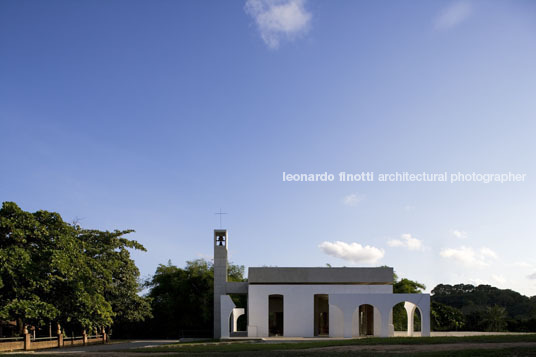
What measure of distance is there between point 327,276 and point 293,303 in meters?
2.69

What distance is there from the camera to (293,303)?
33000 mm

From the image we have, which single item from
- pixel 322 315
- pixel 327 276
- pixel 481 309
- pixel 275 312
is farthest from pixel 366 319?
pixel 481 309

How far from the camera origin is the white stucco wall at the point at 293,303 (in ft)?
107

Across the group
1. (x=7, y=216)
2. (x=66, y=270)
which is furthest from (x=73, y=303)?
(x=7, y=216)

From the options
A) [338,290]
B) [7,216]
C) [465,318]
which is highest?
[7,216]

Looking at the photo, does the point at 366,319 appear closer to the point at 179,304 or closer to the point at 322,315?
the point at 322,315

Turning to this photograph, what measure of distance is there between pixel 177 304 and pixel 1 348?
16.7 meters

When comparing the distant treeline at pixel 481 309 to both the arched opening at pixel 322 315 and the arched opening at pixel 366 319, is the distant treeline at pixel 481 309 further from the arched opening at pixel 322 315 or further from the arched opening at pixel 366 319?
→ the arched opening at pixel 322 315

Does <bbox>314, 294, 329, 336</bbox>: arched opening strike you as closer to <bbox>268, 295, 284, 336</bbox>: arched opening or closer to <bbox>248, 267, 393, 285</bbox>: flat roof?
<bbox>268, 295, 284, 336</bbox>: arched opening

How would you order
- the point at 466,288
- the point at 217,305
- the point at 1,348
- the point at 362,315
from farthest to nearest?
1. the point at 466,288
2. the point at 362,315
3. the point at 217,305
4. the point at 1,348

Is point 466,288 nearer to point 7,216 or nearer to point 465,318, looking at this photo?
point 465,318

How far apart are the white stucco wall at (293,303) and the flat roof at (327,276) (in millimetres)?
461

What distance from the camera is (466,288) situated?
63.2 meters

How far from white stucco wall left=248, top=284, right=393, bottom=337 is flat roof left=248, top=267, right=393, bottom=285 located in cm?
46
